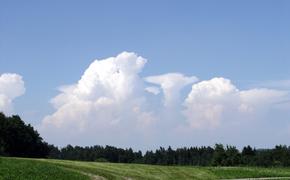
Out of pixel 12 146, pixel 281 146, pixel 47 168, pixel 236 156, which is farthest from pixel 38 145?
pixel 281 146

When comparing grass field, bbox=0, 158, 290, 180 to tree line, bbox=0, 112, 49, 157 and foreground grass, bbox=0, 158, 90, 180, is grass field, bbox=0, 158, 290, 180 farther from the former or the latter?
tree line, bbox=0, 112, 49, 157

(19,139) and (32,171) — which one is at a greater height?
(19,139)

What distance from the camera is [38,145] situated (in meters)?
108

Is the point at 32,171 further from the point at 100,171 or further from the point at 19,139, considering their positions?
the point at 19,139

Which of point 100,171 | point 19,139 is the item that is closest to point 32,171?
Answer: point 100,171

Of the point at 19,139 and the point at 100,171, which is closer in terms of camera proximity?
the point at 100,171

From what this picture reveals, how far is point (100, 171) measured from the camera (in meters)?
48.8

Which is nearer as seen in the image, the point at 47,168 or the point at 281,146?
the point at 47,168

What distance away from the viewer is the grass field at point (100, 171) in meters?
43.0

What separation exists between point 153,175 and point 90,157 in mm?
147022

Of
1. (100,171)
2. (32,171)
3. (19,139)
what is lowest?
(32,171)

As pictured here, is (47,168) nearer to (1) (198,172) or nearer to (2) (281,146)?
(1) (198,172)

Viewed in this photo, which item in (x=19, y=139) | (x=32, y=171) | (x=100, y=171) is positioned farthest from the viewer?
(x=19, y=139)

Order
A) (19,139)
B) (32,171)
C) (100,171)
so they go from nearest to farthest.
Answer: (32,171) → (100,171) → (19,139)
